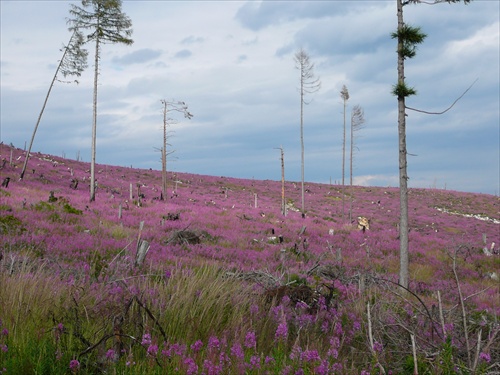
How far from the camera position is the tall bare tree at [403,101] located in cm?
1027

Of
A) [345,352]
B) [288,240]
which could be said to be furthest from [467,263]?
[345,352]

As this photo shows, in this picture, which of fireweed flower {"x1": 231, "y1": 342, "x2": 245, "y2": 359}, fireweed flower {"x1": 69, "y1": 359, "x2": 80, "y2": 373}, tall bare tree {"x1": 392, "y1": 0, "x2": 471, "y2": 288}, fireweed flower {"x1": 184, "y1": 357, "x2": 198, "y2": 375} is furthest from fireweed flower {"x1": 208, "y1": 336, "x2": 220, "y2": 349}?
tall bare tree {"x1": 392, "y1": 0, "x2": 471, "y2": 288}

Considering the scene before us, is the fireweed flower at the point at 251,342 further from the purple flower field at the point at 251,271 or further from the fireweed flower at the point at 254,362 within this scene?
the fireweed flower at the point at 254,362

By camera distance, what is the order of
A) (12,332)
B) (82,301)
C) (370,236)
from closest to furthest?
(12,332)
(82,301)
(370,236)

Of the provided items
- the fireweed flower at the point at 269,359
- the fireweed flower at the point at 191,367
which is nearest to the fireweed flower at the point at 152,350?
the fireweed flower at the point at 191,367

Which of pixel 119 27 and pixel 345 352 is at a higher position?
pixel 119 27

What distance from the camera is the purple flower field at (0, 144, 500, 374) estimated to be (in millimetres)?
3195

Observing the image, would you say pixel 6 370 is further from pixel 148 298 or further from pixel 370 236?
pixel 370 236

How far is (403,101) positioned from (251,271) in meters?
5.88

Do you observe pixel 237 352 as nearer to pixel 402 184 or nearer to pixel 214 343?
pixel 214 343

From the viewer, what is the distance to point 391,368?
3.58 m

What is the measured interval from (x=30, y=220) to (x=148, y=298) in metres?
11.4

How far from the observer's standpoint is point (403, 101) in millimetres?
10516

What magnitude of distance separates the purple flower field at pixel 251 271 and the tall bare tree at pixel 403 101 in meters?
0.83
